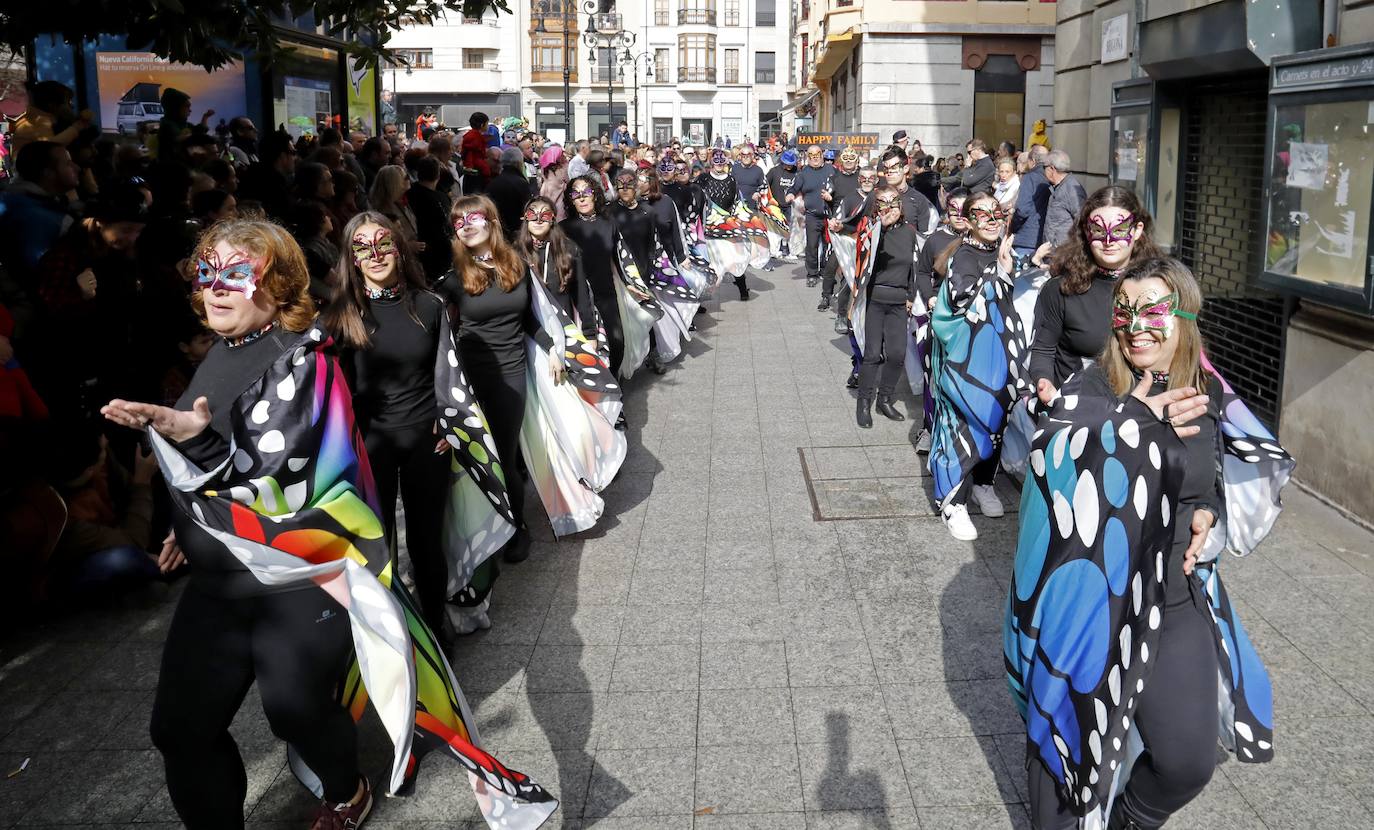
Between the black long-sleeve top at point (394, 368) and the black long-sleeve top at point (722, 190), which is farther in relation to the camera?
the black long-sleeve top at point (722, 190)

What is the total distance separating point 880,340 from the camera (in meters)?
9.78

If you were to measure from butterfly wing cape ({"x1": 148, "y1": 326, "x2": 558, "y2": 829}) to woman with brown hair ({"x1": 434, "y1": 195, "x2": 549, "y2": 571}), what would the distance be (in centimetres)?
278

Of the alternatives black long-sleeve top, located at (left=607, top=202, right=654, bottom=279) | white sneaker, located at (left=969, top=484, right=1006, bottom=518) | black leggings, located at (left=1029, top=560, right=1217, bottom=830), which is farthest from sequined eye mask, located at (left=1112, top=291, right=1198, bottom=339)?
black long-sleeve top, located at (left=607, top=202, right=654, bottom=279)

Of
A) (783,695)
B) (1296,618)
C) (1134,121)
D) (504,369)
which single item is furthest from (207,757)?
(1134,121)

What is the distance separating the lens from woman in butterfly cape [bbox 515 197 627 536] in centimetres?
704

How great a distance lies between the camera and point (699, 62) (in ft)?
257

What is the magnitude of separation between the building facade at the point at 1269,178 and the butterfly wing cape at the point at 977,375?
1.85 meters

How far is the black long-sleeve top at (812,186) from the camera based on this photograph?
60.5ft

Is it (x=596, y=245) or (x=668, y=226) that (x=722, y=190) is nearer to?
(x=668, y=226)

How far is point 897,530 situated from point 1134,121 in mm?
5580

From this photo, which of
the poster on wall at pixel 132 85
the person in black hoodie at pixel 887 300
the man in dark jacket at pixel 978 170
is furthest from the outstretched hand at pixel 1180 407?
the man in dark jacket at pixel 978 170

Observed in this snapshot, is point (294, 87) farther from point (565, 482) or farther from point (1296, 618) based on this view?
point (1296, 618)

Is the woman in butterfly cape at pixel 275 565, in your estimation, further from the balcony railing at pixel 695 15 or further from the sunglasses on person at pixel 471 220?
the balcony railing at pixel 695 15

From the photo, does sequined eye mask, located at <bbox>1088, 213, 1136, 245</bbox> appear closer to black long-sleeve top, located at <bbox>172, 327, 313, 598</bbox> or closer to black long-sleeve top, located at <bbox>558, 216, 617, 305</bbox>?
black long-sleeve top, located at <bbox>172, 327, 313, 598</bbox>
